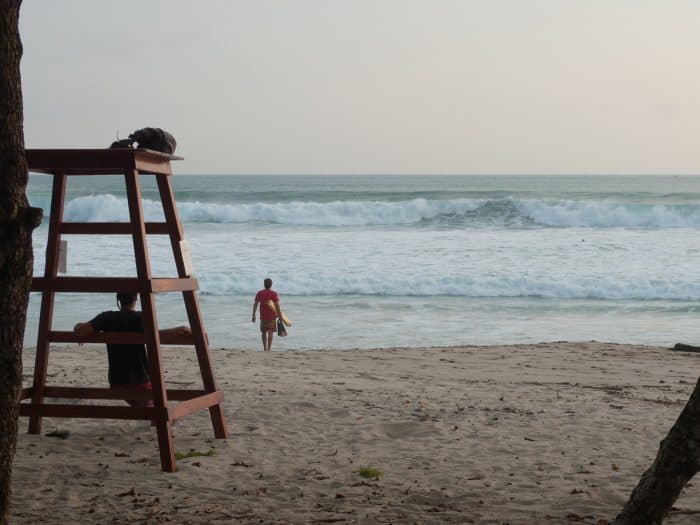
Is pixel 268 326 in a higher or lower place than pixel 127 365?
lower

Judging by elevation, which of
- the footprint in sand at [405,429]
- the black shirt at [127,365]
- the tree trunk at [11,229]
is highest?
the tree trunk at [11,229]

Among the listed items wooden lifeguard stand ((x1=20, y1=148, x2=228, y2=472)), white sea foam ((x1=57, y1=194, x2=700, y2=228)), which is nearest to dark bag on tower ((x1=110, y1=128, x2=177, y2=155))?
wooden lifeguard stand ((x1=20, y1=148, x2=228, y2=472))

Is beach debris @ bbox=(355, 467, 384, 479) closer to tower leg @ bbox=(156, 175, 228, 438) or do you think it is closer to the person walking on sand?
tower leg @ bbox=(156, 175, 228, 438)

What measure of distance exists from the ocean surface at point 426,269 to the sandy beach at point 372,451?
15.2ft

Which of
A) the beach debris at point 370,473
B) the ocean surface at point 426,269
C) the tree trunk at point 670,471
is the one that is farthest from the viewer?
the ocean surface at point 426,269

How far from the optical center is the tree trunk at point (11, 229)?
328 cm

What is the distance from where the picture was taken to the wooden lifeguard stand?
5.38 metres

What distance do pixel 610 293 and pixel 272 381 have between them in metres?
12.7

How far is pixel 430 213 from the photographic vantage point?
40469 millimetres

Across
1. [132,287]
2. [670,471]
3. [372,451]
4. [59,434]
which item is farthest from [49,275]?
[670,471]

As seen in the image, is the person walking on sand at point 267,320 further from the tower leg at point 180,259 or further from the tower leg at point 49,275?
the tower leg at point 180,259

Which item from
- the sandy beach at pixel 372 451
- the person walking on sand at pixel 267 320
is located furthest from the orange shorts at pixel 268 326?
the sandy beach at pixel 372 451

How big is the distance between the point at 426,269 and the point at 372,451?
17224 millimetres

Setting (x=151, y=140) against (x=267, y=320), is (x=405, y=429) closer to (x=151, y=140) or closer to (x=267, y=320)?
(x=151, y=140)
